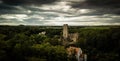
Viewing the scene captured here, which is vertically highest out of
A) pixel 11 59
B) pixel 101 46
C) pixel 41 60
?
pixel 11 59

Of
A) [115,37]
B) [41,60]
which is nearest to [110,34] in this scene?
[115,37]

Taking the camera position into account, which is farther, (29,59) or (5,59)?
(29,59)

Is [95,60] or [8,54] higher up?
[8,54]

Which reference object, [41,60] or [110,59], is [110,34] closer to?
[110,59]

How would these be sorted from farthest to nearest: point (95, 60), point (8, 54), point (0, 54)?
point (95, 60) < point (8, 54) < point (0, 54)

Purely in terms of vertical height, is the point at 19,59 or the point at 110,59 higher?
the point at 19,59

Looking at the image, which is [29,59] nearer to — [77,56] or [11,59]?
[11,59]

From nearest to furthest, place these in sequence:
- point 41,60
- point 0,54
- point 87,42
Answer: point 0,54 < point 41,60 < point 87,42

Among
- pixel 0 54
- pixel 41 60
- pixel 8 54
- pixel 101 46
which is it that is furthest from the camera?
pixel 101 46

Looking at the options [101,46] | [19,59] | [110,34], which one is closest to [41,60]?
[19,59]
